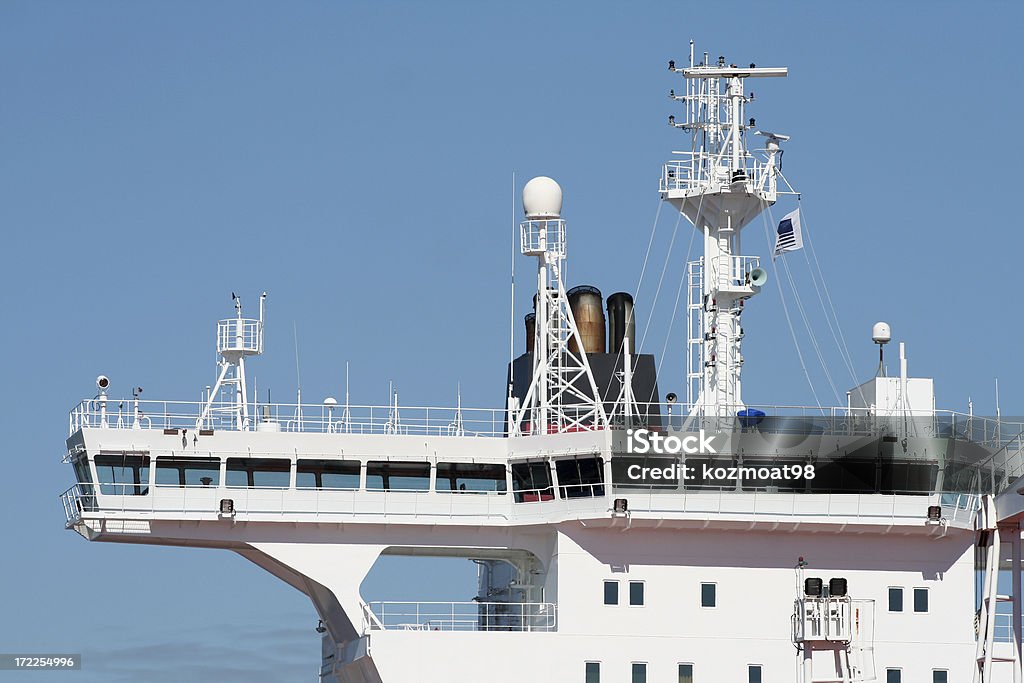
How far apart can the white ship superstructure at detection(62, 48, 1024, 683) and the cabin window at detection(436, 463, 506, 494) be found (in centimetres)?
4

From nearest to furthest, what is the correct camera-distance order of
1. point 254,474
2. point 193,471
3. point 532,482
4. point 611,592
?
1. point 611,592
2. point 193,471
3. point 254,474
4. point 532,482

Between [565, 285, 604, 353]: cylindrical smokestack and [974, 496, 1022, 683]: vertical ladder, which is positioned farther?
[565, 285, 604, 353]: cylindrical smokestack

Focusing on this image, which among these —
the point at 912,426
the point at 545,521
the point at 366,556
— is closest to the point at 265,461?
the point at 366,556

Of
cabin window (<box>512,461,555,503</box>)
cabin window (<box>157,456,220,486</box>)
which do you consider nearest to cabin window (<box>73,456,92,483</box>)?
cabin window (<box>157,456,220,486</box>)

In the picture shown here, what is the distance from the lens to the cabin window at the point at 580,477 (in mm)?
53625

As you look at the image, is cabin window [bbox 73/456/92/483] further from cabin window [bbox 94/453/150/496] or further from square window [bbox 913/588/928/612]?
square window [bbox 913/588/928/612]

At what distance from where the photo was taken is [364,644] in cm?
5206

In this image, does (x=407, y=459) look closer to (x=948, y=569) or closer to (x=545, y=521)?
(x=545, y=521)

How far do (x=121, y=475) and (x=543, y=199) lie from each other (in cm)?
1385

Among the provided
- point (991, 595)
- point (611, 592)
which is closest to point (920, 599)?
point (991, 595)

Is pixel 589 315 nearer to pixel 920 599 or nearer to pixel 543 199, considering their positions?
pixel 543 199

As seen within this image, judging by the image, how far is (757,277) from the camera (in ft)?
187

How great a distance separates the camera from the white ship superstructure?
52.8 meters

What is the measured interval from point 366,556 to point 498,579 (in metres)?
9.57
